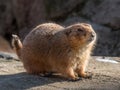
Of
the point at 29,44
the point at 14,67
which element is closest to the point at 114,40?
the point at 14,67

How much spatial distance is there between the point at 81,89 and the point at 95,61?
2.85m

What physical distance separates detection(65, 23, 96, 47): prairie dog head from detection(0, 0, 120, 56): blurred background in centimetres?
616

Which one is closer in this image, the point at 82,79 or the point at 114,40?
the point at 82,79

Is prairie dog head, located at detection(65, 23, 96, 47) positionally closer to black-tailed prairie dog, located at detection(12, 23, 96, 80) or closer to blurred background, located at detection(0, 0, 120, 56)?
black-tailed prairie dog, located at detection(12, 23, 96, 80)

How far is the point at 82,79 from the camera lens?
26.6ft

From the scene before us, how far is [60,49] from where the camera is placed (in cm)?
815

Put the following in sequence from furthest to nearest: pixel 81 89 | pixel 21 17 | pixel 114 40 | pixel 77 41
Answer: pixel 21 17 < pixel 114 40 < pixel 77 41 < pixel 81 89

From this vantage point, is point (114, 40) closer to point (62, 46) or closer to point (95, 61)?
point (95, 61)

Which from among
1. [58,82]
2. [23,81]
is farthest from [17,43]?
[58,82]

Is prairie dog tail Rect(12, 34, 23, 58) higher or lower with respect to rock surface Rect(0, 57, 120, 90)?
higher

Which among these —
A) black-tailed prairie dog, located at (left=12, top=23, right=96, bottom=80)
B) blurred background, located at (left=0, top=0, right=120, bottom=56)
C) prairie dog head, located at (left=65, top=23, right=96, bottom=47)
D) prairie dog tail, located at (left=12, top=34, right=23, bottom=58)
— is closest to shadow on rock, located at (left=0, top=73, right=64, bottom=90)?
black-tailed prairie dog, located at (left=12, top=23, right=96, bottom=80)

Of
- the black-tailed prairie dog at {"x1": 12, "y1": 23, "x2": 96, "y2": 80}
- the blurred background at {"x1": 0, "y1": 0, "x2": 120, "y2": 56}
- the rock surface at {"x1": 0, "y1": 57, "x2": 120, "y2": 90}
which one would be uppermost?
the blurred background at {"x1": 0, "y1": 0, "x2": 120, "y2": 56}

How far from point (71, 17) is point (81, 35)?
8.41 metres

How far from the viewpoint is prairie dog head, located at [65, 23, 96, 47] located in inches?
313
